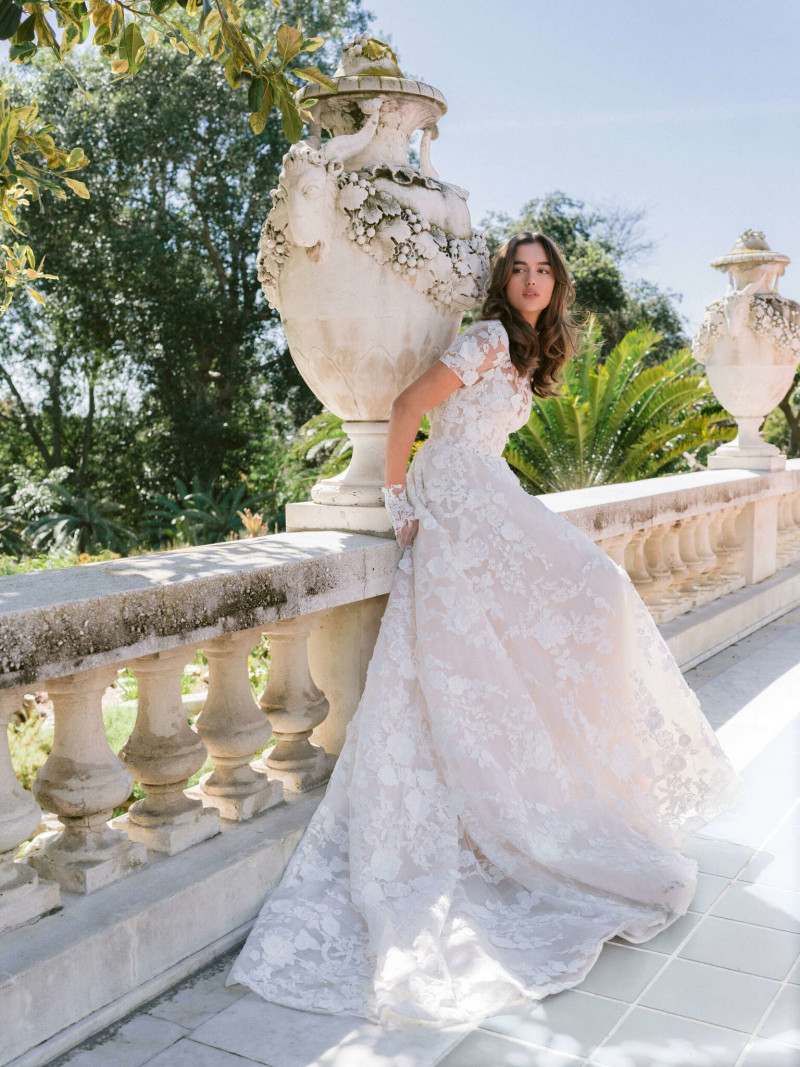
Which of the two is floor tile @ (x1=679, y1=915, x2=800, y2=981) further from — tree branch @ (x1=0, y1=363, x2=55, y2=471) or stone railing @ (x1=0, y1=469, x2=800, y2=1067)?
tree branch @ (x1=0, y1=363, x2=55, y2=471)

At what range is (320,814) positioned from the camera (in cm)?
258

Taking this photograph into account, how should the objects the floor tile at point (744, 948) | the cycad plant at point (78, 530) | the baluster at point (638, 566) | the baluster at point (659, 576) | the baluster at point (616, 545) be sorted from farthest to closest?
the cycad plant at point (78, 530), the baluster at point (659, 576), the baluster at point (638, 566), the baluster at point (616, 545), the floor tile at point (744, 948)

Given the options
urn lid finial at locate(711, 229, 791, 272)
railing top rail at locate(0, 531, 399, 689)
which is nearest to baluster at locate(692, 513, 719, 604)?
urn lid finial at locate(711, 229, 791, 272)

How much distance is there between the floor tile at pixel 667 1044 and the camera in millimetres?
1954

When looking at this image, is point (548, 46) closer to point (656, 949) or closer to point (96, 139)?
point (96, 139)

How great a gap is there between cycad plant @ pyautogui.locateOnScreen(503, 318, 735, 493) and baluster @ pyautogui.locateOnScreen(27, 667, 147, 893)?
28.2 ft

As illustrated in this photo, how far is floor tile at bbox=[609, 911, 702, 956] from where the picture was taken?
2398mm

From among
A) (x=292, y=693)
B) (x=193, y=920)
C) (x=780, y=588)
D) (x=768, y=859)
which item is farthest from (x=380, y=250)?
(x=780, y=588)

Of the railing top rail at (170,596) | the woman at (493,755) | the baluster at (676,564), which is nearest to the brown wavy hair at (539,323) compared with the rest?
→ the woman at (493,755)

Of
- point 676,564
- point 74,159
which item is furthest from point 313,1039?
point 676,564

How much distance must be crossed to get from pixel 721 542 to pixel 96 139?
46.1 feet

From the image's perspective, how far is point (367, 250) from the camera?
271cm

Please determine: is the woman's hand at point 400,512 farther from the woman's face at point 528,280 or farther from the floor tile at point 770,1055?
the floor tile at point 770,1055

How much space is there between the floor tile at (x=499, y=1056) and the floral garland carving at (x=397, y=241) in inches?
72.8
